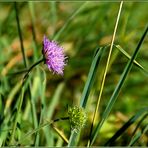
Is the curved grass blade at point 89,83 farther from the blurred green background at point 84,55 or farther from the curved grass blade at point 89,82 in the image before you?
the blurred green background at point 84,55

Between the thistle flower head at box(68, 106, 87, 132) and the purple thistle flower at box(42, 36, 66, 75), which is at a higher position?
the purple thistle flower at box(42, 36, 66, 75)

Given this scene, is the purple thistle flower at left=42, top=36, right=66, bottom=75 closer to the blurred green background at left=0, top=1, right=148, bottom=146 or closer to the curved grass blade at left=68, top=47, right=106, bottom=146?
the curved grass blade at left=68, top=47, right=106, bottom=146

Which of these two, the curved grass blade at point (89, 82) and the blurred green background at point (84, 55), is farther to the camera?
the blurred green background at point (84, 55)

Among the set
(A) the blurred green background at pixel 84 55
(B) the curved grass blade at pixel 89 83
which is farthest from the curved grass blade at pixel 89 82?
(A) the blurred green background at pixel 84 55

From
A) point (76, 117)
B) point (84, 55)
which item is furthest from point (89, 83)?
point (84, 55)

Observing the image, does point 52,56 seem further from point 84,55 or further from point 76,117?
point 84,55

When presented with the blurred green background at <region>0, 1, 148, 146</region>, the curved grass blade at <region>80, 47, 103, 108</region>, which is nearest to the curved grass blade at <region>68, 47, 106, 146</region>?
the curved grass blade at <region>80, 47, 103, 108</region>
